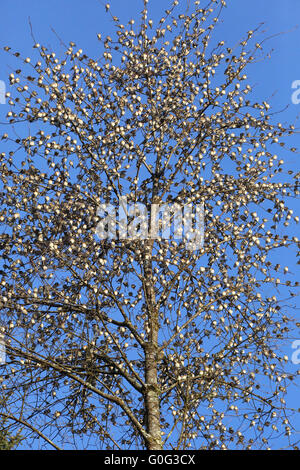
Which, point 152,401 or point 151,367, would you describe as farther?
point 151,367

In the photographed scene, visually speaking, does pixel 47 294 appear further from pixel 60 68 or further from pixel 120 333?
pixel 60 68

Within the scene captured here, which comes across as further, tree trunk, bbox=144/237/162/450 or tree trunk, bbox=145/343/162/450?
tree trunk, bbox=144/237/162/450

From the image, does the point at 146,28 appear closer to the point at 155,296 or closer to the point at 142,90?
the point at 142,90

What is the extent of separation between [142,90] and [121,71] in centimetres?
64

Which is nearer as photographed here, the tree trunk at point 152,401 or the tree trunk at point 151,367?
the tree trunk at point 152,401

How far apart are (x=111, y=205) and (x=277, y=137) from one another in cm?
417

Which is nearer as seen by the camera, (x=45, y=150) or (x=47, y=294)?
(x=47, y=294)

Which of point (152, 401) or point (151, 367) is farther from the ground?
point (151, 367)

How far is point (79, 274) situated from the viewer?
11.7 metres
